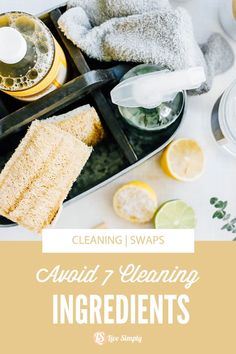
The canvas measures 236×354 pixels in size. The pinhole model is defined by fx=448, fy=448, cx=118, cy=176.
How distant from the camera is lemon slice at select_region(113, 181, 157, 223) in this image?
0.73m

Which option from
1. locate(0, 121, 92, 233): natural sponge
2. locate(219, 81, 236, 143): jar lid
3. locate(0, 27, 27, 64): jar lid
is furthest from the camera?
locate(219, 81, 236, 143): jar lid

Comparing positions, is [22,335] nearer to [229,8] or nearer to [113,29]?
[113,29]

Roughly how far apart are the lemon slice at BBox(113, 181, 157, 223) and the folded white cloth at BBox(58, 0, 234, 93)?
0.69 ft

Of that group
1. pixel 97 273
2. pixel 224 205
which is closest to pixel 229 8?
pixel 224 205

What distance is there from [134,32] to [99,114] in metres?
0.12

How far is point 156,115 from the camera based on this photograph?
637 mm

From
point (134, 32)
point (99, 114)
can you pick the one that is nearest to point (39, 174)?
point (99, 114)

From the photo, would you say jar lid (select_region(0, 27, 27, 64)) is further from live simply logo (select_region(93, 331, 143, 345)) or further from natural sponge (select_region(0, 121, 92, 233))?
live simply logo (select_region(93, 331, 143, 345))

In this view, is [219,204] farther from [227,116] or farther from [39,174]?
[39,174]

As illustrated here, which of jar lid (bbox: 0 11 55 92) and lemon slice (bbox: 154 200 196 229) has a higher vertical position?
jar lid (bbox: 0 11 55 92)

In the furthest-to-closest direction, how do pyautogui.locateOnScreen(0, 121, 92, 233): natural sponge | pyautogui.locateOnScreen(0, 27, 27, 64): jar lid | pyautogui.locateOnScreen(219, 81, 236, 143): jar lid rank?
1. pyautogui.locateOnScreen(219, 81, 236, 143): jar lid
2. pyautogui.locateOnScreen(0, 121, 92, 233): natural sponge
3. pyautogui.locateOnScreen(0, 27, 27, 64): jar lid

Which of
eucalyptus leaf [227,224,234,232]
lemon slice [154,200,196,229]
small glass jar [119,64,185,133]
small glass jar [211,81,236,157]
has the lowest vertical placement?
eucalyptus leaf [227,224,234,232]

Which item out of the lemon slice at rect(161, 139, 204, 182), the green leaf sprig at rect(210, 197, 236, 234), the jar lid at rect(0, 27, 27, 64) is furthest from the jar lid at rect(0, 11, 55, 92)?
the green leaf sprig at rect(210, 197, 236, 234)

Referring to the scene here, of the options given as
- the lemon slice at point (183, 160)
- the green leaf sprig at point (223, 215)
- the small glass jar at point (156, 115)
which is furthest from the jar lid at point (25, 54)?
the green leaf sprig at point (223, 215)
